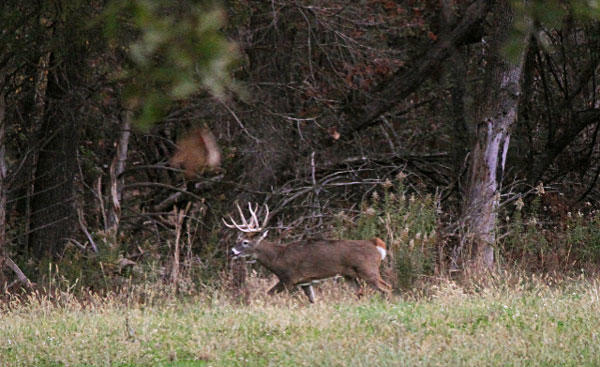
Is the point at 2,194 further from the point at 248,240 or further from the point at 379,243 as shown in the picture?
the point at 379,243

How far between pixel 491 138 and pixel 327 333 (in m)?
5.30

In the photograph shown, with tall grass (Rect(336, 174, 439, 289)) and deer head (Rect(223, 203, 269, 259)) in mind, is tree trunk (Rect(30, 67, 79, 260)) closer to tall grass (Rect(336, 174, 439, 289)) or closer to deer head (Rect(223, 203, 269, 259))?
deer head (Rect(223, 203, 269, 259))

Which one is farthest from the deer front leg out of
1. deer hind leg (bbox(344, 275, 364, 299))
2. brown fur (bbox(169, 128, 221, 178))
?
brown fur (bbox(169, 128, 221, 178))

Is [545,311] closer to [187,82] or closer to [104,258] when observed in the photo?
[187,82]

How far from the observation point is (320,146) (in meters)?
15.8

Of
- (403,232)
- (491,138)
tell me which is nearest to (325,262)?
(403,232)

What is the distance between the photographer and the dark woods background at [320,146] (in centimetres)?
1209

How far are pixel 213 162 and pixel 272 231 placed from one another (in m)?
1.65

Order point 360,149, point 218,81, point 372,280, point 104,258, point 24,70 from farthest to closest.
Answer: point 360,149, point 24,70, point 104,258, point 372,280, point 218,81

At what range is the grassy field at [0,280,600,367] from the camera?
6996mm

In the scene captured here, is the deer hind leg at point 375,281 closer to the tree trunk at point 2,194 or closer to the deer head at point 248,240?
the deer head at point 248,240

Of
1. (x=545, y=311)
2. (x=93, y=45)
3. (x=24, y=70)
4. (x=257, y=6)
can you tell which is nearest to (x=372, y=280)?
(x=545, y=311)

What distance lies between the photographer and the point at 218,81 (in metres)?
4.83

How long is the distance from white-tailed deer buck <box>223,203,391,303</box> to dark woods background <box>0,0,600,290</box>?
447 millimetres
